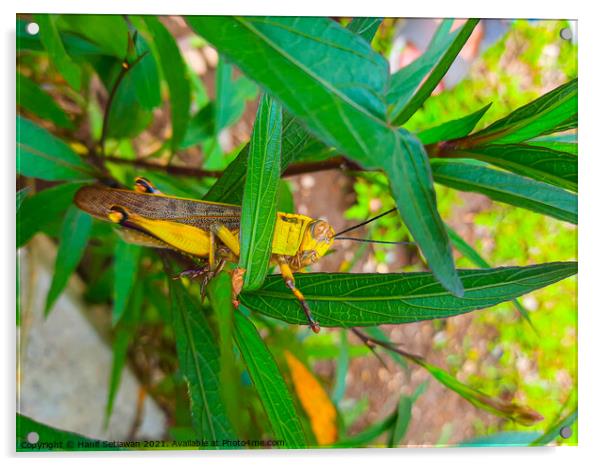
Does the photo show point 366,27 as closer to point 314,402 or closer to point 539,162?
point 539,162

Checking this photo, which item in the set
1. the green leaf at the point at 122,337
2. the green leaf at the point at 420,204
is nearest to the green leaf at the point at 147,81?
the green leaf at the point at 122,337

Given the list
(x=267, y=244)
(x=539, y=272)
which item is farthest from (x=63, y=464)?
(x=539, y=272)

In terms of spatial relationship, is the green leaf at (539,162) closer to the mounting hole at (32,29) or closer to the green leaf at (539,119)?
the green leaf at (539,119)

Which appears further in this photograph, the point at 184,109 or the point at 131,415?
the point at 131,415
